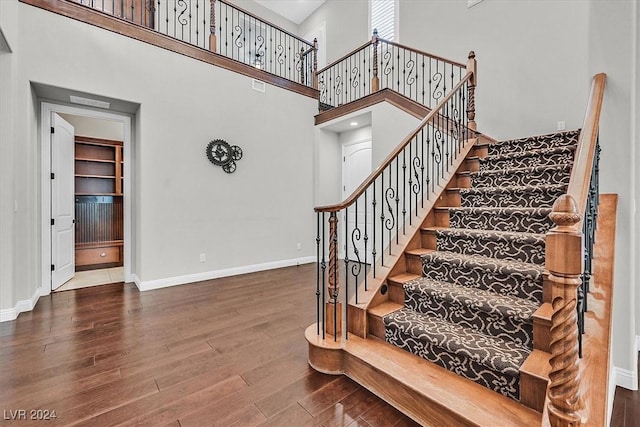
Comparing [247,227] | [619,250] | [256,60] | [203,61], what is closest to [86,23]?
[203,61]

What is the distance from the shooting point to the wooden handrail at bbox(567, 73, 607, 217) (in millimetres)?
1269

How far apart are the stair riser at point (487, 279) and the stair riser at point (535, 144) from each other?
194 cm

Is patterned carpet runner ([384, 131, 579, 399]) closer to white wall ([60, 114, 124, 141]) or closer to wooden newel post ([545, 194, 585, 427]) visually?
wooden newel post ([545, 194, 585, 427])

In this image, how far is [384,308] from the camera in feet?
7.41

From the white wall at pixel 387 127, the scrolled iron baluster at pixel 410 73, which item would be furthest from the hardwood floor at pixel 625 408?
the scrolled iron baluster at pixel 410 73

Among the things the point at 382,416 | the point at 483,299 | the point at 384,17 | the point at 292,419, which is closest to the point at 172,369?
the point at 292,419

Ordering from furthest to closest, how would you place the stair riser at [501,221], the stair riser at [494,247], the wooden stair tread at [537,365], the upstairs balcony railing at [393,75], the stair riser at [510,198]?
the upstairs balcony railing at [393,75], the stair riser at [510,198], the stair riser at [501,221], the stair riser at [494,247], the wooden stair tread at [537,365]

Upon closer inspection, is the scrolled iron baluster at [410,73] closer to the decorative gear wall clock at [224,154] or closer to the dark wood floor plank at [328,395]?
the decorative gear wall clock at [224,154]

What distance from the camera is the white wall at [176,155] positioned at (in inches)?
124

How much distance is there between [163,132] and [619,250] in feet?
15.9

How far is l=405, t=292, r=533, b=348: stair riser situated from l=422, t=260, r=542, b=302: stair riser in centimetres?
27

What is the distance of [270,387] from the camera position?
1.90 metres

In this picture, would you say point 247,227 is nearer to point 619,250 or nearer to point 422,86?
point 422,86

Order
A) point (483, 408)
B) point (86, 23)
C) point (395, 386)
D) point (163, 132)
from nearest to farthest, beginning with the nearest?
point (483, 408) < point (395, 386) < point (86, 23) < point (163, 132)
